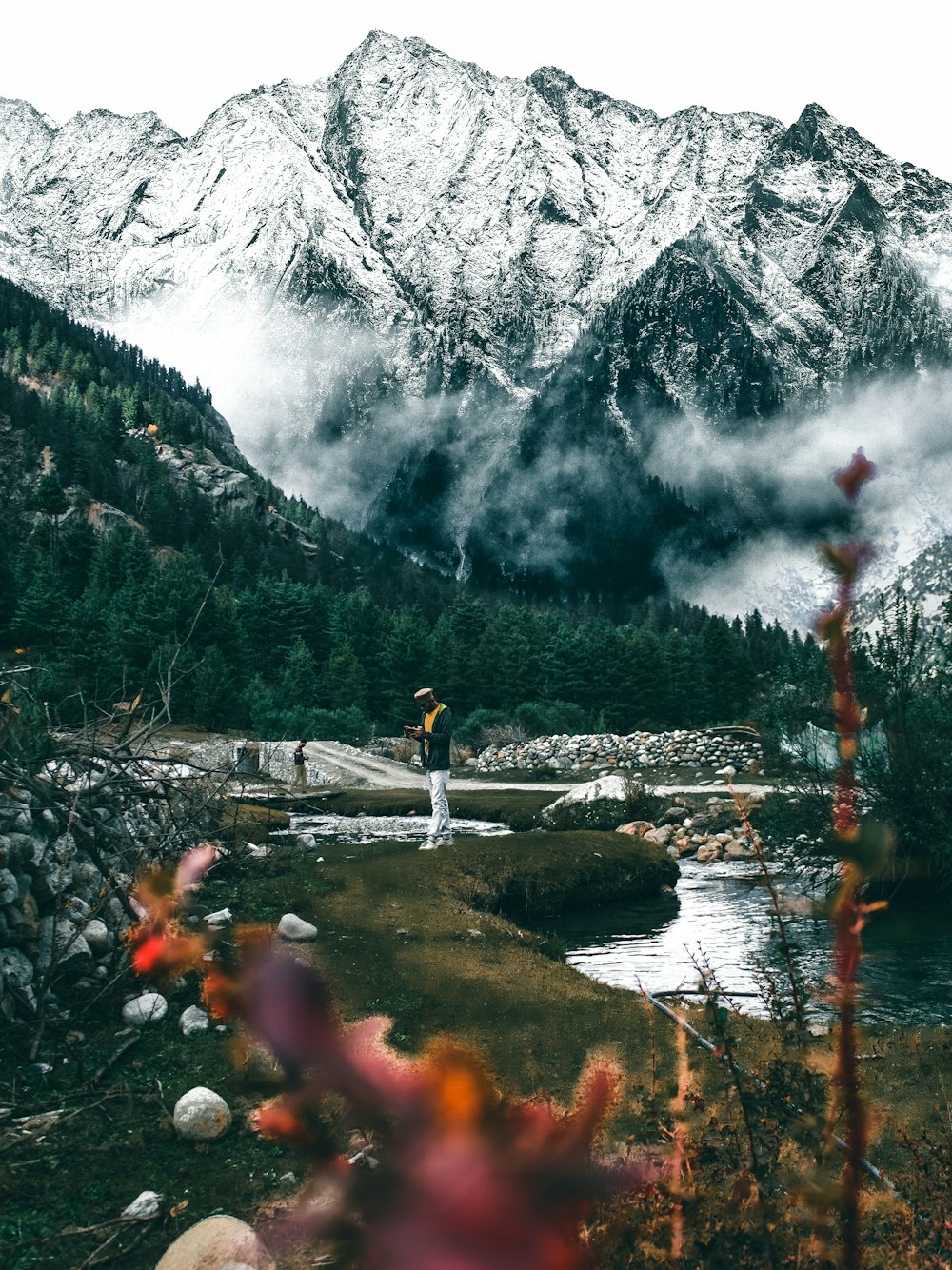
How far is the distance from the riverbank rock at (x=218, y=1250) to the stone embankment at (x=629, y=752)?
3807cm

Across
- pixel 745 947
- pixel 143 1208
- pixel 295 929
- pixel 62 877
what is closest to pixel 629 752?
pixel 745 947

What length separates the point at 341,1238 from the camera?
74 cm

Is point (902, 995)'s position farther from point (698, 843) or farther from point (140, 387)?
point (140, 387)

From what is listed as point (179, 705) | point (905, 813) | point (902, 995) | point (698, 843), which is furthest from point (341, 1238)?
point (179, 705)

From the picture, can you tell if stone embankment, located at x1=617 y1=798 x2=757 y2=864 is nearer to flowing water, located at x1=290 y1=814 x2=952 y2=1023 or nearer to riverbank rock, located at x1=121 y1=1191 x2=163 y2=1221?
flowing water, located at x1=290 y1=814 x2=952 y2=1023

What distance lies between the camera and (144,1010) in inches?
261

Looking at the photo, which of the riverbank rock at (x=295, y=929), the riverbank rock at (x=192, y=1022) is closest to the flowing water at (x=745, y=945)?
the riverbank rock at (x=295, y=929)

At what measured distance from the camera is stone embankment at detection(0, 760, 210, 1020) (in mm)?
6305

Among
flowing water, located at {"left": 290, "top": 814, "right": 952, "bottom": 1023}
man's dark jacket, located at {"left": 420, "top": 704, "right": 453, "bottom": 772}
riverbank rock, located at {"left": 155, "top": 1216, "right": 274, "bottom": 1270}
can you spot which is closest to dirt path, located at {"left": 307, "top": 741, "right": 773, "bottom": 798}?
flowing water, located at {"left": 290, "top": 814, "right": 952, "bottom": 1023}

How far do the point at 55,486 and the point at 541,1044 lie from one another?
113m

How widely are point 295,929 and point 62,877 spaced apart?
3025 millimetres

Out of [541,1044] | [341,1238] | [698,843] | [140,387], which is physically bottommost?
[698,843]

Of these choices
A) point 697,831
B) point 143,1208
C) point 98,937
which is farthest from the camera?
point 697,831

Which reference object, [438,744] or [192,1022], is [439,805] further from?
[192,1022]
